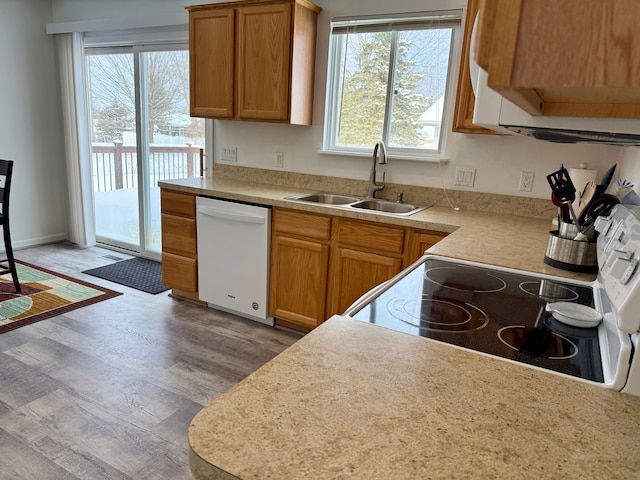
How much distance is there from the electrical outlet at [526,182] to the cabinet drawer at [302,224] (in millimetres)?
1171

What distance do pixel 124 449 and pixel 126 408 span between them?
293mm

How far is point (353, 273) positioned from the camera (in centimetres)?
261

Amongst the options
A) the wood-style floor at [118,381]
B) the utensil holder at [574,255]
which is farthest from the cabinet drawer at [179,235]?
the utensil holder at [574,255]

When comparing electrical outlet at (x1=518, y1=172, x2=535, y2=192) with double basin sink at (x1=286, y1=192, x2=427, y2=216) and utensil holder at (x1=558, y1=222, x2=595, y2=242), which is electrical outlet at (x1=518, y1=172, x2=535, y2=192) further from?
utensil holder at (x1=558, y1=222, x2=595, y2=242)

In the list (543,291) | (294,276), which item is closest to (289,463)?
(543,291)

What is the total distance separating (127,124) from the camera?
4.30m

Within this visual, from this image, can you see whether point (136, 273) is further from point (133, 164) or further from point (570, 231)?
point (570, 231)

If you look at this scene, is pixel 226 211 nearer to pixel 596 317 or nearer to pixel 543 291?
pixel 543 291

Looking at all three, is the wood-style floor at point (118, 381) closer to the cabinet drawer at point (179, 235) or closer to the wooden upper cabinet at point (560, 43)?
the cabinet drawer at point (179, 235)

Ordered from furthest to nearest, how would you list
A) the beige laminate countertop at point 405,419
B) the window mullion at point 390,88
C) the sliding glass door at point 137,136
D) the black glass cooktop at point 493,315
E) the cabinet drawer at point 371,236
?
the sliding glass door at point 137,136 → the window mullion at point 390,88 → the cabinet drawer at point 371,236 → the black glass cooktop at point 493,315 → the beige laminate countertop at point 405,419

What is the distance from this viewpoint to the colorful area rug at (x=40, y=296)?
2949 millimetres

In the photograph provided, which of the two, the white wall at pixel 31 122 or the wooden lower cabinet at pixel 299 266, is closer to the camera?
the wooden lower cabinet at pixel 299 266

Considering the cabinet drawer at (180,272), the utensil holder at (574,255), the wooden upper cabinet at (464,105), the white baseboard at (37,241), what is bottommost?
the white baseboard at (37,241)

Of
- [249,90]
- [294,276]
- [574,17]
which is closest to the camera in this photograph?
[574,17]
